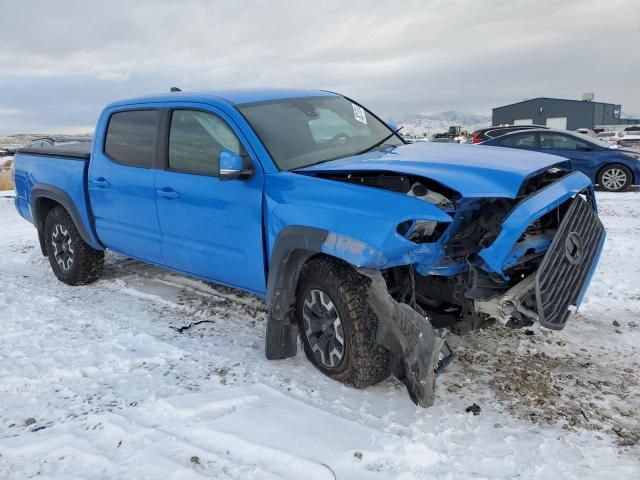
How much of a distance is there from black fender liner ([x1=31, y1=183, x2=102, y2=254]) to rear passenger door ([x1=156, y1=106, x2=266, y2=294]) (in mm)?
1394

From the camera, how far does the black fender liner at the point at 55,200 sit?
18.0ft

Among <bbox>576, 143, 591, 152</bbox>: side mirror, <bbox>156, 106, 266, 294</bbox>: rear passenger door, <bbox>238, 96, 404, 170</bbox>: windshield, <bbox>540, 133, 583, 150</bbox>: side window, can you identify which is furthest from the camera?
<bbox>540, 133, 583, 150</bbox>: side window

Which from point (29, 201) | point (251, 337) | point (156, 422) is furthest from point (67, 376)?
point (29, 201)

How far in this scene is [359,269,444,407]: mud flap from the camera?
9.47 ft

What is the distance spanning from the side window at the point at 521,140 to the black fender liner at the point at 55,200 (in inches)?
376

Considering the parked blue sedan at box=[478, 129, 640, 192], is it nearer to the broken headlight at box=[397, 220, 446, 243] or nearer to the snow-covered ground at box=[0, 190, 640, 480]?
the snow-covered ground at box=[0, 190, 640, 480]

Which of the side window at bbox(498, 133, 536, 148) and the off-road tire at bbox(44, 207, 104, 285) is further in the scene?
the side window at bbox(498, 133, 536, 148)

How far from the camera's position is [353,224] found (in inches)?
121

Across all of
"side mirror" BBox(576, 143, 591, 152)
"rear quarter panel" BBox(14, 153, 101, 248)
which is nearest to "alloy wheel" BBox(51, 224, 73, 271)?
"rear quarter panel" BBox(14, 153, 101, 248)

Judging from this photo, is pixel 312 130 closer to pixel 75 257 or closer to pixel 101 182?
pixel 101 182

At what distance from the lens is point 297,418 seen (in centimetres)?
→ 309

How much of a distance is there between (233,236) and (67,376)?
145 centimetres

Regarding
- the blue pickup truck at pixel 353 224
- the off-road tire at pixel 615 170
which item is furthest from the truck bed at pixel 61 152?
the off-road tire at pixel 615 170

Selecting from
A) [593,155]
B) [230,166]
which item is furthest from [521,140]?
[230,166]
